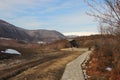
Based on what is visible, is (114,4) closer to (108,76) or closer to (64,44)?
(108,76)

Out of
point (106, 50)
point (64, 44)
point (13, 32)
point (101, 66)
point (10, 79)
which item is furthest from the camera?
point (13, 32)

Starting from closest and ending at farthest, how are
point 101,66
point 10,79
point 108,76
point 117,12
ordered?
point 117,12
point 108,76
point 10,79
point 101,66

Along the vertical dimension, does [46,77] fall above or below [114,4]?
below

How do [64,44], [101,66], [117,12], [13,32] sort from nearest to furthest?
1. [117,12]
2. [101,66]
3. [64,44]
4. [13,32]

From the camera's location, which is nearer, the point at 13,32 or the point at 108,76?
the point at 108,76

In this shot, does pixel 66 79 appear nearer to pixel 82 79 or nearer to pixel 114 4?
pixel 82 79

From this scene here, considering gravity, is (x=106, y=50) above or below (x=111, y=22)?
below

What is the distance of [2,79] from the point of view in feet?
71.5

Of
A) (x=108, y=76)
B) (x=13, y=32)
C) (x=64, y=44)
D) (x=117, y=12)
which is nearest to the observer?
(x=117, y=12)

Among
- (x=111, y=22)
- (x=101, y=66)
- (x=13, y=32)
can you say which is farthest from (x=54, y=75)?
(x=13, y=32)

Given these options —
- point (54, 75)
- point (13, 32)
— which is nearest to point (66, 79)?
point (54, 75)

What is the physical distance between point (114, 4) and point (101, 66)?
13.3 m

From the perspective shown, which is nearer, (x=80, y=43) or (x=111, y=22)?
(x=111, y=22)

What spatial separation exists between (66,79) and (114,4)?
908cm
